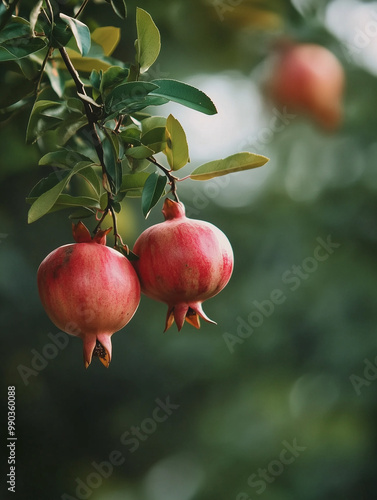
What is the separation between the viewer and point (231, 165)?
842 mm

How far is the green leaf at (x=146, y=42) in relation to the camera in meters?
0.82

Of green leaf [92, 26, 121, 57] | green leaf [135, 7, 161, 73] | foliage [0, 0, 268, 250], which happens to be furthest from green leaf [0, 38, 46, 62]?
green leaf [92, 26, 121, 57]

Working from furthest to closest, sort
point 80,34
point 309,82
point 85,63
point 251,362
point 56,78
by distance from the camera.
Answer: point 251,362 < point 309,82 < point 85,63 < point 56,78 < point 80,34

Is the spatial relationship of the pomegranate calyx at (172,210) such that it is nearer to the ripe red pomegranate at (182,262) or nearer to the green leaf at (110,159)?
the ripe red pomegranate at (182,262)

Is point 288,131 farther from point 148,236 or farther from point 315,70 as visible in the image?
point 148,236

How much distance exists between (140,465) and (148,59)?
2.06 meters

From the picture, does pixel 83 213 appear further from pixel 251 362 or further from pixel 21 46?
pixel 251 362

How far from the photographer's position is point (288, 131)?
2428 mm

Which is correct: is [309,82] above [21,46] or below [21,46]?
below

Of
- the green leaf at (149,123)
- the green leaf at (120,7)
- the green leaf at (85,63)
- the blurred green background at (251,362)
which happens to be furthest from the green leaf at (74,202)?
the blurred green background at (251,362)

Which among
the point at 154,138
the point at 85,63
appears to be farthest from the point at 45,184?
the point at 85,63

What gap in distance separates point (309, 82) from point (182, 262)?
130 centimetres

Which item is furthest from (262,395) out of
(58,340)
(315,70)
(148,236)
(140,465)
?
(148,236)

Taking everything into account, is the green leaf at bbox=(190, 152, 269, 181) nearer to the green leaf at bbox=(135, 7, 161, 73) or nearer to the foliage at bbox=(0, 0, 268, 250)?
the foliage at bbox=(0, 0, 268, 250)
